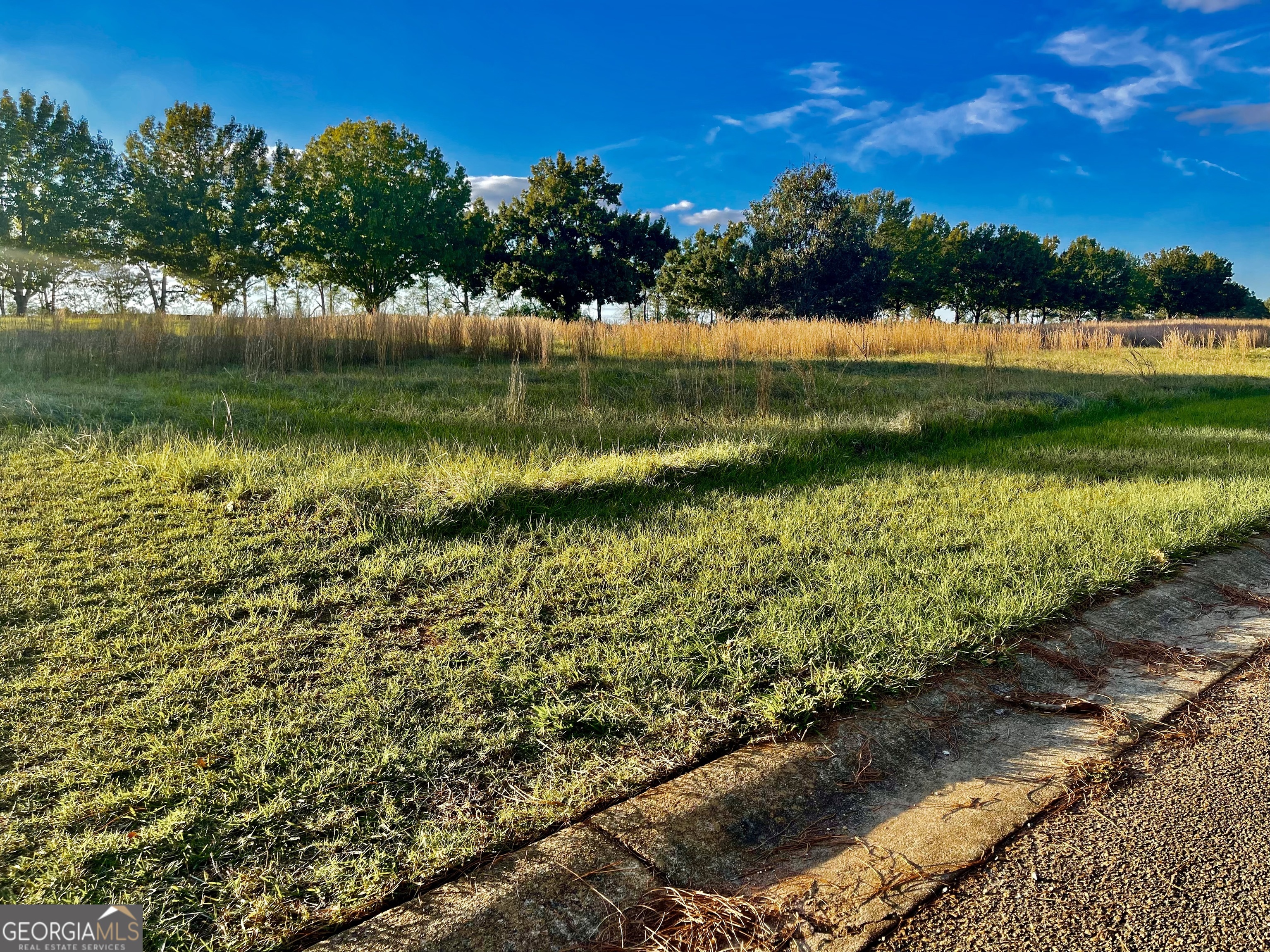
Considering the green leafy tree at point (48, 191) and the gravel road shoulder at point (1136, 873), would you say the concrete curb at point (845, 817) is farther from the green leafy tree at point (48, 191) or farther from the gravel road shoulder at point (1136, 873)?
the green leafy tree at point (48, 191)

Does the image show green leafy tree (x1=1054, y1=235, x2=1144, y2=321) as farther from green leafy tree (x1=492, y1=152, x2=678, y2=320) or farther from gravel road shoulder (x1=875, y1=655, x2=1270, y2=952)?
gravel road shoulder (x1=875, y1=655, x2=1270, y2=952)

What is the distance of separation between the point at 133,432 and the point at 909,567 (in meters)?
5.33

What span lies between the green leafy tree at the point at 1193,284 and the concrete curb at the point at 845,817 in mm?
64066

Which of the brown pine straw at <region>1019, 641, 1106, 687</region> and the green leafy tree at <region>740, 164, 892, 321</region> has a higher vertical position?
the green leafy tree at <region>740, 164, 892, 321</region>

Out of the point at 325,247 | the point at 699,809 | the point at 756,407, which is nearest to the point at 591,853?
the point at 699,809

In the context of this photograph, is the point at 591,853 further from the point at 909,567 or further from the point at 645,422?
the point at 645,422

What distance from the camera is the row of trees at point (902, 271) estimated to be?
91.7ft

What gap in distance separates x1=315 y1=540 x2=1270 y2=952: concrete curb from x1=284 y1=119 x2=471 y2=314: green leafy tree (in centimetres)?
2416

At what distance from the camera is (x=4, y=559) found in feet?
9.97

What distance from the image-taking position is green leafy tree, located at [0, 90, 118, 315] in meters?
21.8

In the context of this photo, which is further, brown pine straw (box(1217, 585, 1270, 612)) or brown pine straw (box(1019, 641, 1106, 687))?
brown pine straw (box(1217, 585, 1270, 612))

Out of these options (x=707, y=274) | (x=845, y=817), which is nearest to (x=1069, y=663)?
(x=845, y=817)

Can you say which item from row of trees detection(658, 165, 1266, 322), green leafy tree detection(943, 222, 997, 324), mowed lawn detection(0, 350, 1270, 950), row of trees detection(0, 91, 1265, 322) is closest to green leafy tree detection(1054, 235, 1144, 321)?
row of trees detection(658, 165, 1266, 322)

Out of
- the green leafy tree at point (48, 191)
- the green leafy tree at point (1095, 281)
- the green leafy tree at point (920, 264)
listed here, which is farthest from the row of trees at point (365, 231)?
the green leafy tree at point (1095, 281)
